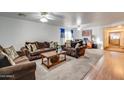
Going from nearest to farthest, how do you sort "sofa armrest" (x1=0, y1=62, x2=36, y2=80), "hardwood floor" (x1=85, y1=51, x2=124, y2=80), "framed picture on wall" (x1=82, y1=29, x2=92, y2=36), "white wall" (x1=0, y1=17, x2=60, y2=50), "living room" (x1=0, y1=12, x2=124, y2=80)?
"sofa armrest" (x1=0, y1=62, x2=36, y2=80), "living room" (x1=0, y1=12, x2=124, y2=80), "hardwood floor" (x1=85, y1=51, x2=124, y2=80), "white wall" (x1=0, y1=17, x2=60, y2=50), "framed picture on wall" (x1=82, y1=29, x2=92, y2=36)

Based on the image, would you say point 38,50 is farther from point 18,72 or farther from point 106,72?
point 106,72

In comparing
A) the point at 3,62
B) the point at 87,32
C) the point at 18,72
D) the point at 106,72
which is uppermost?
the point at 87,32

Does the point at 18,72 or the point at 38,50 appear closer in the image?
the point at 18,72

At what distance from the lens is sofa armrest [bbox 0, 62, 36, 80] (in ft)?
5.21

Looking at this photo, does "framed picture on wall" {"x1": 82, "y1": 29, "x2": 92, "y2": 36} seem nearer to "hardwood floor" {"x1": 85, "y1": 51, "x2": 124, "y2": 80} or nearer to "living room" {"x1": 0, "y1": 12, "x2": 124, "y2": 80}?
"living room" {"x1": 0, "y1": 12, "x2": 124, "y2": 80}

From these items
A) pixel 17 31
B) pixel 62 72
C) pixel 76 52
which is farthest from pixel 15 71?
pixel 76 52

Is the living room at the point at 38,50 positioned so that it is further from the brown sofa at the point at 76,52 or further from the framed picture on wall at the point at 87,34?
the framed picture on wall at the point at 87,34

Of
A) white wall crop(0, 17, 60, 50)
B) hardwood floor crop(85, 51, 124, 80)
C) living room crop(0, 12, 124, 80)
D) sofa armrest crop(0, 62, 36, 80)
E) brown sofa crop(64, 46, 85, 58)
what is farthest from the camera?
brown sofa crop(64, 46, 85, 58)

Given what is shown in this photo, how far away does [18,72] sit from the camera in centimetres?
168

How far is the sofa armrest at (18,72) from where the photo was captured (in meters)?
1.59

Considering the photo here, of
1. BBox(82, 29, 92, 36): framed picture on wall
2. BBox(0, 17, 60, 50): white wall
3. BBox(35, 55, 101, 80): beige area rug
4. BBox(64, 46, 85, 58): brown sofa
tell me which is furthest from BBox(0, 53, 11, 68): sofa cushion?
BBox(82, 29, 92, 36): framed picture on wall

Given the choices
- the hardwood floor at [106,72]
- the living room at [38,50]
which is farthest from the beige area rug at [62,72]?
the hardwood floor at [106,72]

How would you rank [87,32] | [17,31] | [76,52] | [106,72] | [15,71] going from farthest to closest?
[87,32], [76,52], [17,31], [106,72], [15,71]
